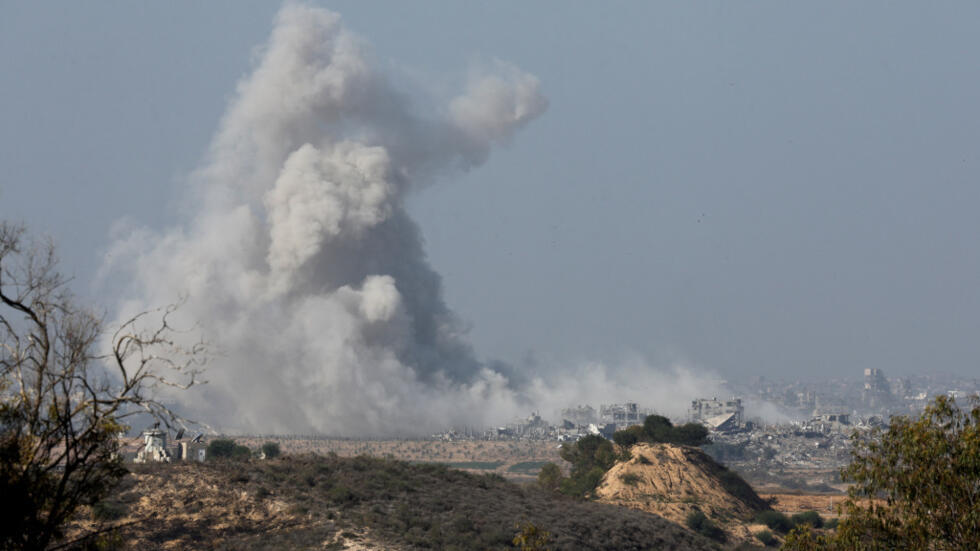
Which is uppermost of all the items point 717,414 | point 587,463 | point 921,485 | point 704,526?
point 717,414

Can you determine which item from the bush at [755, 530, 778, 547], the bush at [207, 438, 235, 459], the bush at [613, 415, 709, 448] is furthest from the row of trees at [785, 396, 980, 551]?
the bush at [613, 415, 709, 448]

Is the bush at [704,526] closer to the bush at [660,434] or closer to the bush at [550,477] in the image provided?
the bush at [550,477]

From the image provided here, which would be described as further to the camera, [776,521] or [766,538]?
[776,521]

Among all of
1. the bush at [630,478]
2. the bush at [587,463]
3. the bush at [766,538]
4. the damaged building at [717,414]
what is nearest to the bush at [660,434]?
the bush at [587,463]

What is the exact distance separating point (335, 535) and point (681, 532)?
21.9 meters

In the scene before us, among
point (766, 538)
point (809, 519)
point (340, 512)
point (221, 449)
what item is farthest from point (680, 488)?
point (340, 512)

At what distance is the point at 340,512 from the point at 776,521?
3471cm

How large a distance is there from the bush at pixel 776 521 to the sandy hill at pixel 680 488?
1.14 metres

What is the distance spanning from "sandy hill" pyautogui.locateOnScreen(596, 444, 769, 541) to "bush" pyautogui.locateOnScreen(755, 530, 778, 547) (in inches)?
26.5

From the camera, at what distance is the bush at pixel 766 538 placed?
55.5 metres

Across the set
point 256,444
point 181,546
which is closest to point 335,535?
point 181,546

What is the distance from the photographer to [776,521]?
194 feet

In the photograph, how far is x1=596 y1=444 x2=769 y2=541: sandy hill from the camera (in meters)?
59.6

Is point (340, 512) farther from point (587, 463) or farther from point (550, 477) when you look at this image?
point (587, 463)
